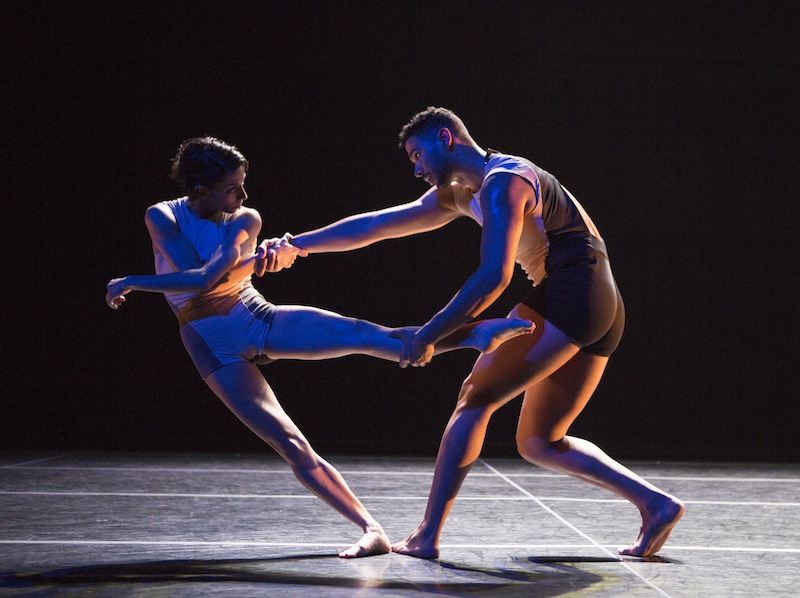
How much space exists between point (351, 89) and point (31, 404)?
2802mm

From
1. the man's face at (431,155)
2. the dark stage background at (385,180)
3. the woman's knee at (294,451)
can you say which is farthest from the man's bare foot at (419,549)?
the dark stage background at (385,180)

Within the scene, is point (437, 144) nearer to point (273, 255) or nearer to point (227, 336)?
point (273, 255)

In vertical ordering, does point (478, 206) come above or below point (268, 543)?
above

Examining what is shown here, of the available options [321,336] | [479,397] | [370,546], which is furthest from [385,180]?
[370,546]

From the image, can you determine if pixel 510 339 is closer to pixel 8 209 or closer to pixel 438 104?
pixel 438 104

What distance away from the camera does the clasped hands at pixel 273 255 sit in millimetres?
2596

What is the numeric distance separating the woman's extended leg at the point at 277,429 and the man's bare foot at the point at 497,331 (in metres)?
0.55

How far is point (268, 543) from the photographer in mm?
2736

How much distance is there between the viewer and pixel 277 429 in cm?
246

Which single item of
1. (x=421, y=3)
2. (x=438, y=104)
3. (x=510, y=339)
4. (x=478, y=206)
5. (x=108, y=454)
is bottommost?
(x=108, y=454)

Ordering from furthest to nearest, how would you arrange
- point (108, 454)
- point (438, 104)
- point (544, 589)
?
point (438, 104)
point (108, 454)
point (544, 589)

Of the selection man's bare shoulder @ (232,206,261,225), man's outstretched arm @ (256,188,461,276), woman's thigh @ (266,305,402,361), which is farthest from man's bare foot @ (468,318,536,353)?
man's bare shoulder @ (232,206,261,225)

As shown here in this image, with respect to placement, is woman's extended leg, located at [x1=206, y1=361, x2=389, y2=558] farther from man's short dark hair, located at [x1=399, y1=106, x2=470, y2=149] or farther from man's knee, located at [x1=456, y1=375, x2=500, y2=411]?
man's short dark hair, located at [x1=399, y1=106, x2=470, y2=149]

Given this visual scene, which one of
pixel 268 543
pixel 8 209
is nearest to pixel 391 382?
pixel 8 209
